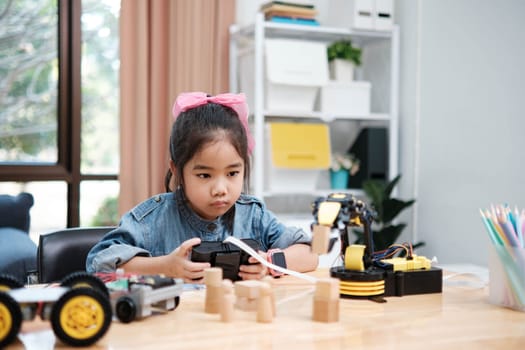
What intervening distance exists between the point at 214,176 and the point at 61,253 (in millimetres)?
375

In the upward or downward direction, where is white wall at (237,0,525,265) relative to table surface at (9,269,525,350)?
upward

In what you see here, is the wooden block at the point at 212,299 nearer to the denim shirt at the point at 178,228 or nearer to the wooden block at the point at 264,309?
the wooden block at the point at 264,309

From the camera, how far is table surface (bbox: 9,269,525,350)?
0.74m

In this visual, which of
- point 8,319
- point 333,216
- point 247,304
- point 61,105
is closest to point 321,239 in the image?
point 333,216

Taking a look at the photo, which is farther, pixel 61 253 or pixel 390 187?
pixel 390 187

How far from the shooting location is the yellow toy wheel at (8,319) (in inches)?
28.1

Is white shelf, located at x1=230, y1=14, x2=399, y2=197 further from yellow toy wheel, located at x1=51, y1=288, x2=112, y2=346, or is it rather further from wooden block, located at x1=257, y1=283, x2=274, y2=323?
yellow toy wheel, located at x1=51, y1=288, x2=112, y2=346

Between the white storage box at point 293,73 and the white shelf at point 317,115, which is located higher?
the white storage box at point 293,73

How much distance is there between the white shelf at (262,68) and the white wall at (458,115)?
0.08 metres

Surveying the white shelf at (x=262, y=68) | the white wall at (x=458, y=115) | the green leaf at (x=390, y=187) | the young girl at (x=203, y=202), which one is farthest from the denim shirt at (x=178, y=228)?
the green leaf at (x=390, y=187)

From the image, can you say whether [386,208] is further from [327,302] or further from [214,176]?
[327,302]

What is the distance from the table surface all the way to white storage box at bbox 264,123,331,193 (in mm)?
2046

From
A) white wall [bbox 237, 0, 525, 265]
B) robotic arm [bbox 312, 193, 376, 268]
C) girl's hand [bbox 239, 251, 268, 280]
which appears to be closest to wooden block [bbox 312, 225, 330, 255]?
robotic arm [bbox 312, 193, 376, 268]

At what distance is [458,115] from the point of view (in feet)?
9.84
